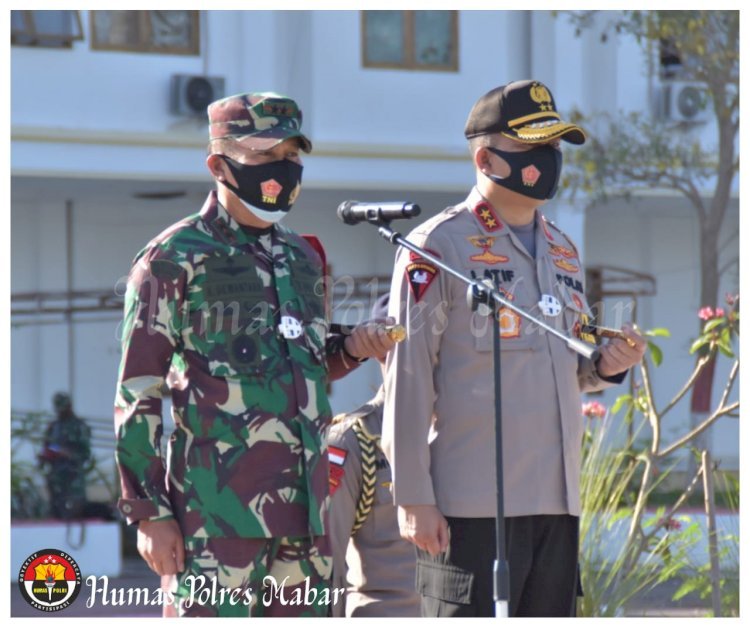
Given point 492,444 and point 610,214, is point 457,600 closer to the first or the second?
point 492,444

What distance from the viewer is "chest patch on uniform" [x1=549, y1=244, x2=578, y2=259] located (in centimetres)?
414

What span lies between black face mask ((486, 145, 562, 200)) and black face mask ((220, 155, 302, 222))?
2.16ft

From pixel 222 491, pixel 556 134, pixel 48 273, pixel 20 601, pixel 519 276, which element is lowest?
pixel 20 601

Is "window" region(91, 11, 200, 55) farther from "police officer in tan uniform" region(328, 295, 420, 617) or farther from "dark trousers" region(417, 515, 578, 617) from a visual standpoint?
"dark trousers" region(417, 515, 578, 617)

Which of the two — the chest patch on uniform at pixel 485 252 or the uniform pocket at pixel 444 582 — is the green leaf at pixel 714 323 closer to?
the chest patch on uniform at pixel 485 252

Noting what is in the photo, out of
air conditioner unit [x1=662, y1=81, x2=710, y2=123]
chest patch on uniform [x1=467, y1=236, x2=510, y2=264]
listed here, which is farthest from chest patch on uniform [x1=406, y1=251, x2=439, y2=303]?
air conditioner unit [x1=662, y1=81, x2=710, y2=123]

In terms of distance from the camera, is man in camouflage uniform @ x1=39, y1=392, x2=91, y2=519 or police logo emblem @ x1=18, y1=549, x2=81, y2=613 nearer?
police logo emblem @ x1=18, y1=549, x2=81, y2=613

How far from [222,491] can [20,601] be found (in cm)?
559

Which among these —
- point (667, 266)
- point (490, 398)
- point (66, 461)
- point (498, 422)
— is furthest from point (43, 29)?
point (498, 422)

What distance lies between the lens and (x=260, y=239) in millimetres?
3820

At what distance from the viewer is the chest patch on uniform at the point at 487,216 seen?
13.2 feet

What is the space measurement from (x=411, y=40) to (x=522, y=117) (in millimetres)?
10539
